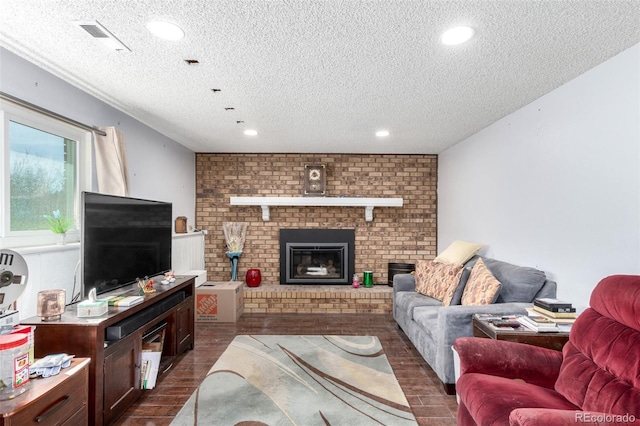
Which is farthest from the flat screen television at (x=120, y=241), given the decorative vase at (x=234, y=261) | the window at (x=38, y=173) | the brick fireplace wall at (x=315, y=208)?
the brick fireplace wall at (x=315, y=208)

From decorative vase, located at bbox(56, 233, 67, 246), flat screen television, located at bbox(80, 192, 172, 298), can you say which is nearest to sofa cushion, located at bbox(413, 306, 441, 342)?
flat screen television, located at bbox(80, 192, 172, 298)

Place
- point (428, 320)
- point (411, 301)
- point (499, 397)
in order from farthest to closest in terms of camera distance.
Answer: point (411, 301)
point (428, 320)
point (499, 397)

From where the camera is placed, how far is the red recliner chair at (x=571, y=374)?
1279 millimetres

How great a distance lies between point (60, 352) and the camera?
178 cm

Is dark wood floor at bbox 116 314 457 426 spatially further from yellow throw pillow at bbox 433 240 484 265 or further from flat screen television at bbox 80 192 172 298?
yellow throw pillow at bbox 433 240 484 265

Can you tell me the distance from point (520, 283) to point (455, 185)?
6.45ft

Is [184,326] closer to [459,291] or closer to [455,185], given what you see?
[459,291]

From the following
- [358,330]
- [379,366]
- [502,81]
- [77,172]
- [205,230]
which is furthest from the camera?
[205,230]

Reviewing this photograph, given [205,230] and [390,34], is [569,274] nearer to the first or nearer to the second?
[390,34]

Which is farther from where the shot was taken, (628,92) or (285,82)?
(285,82)

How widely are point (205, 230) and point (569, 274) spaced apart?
4.31m

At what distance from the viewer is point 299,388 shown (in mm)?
2432

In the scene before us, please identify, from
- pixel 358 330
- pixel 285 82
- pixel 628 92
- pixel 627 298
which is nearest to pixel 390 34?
pixel 285 82

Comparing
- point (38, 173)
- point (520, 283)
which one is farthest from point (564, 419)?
point (38, 173)
